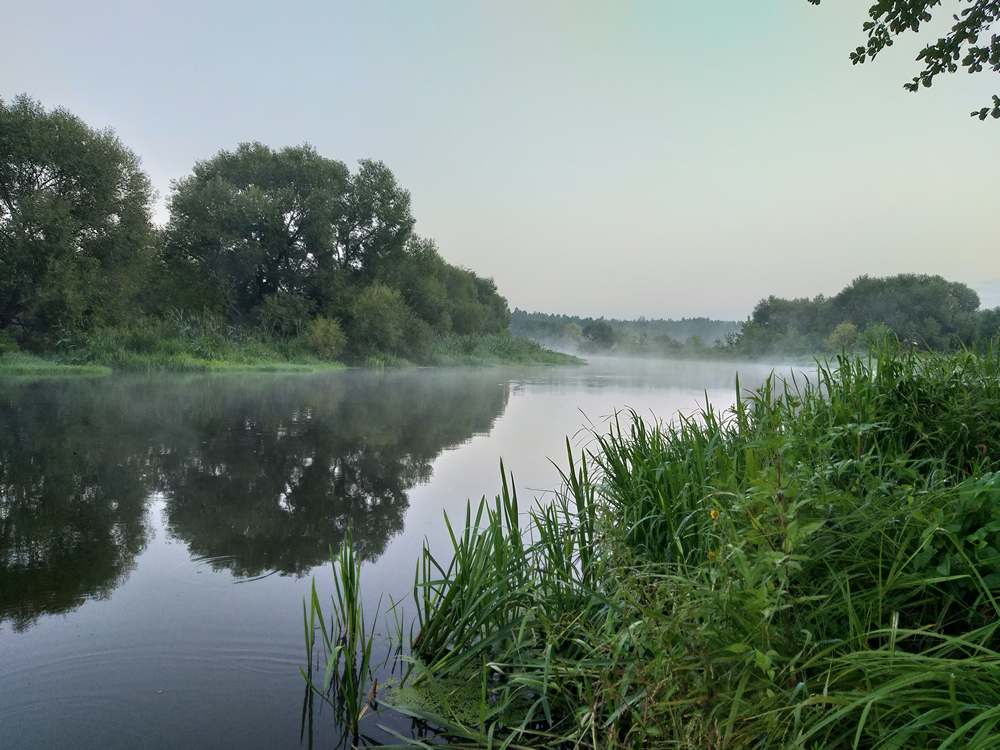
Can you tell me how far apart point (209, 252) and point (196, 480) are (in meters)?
32.5

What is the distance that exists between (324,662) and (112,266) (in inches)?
1067

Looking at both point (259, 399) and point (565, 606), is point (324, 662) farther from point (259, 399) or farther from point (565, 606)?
point (259, 399)

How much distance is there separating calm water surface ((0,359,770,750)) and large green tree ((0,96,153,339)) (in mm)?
13642

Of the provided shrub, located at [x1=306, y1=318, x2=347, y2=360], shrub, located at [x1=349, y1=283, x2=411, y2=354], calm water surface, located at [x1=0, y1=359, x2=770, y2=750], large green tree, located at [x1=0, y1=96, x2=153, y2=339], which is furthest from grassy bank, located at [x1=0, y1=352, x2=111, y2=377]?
shrub, located at [x1=349, y1=283, x2=411, y2=354]

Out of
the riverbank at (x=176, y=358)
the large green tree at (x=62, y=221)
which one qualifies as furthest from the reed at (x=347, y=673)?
the large green tree at (x=62, y=221)

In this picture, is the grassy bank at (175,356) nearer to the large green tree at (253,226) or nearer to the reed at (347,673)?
the large green tree at (253,226)

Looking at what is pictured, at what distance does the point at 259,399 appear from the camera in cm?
1558

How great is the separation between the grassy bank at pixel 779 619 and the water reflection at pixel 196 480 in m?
1.93

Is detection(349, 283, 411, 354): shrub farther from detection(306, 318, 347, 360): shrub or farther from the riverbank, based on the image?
detection(306, 318, 347, 360): shrub

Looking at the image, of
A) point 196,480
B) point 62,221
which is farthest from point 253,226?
point 196,480

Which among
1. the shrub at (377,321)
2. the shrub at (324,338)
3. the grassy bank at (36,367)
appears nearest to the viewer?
the grassy bank at (36,367)

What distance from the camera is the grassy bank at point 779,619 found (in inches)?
70.0

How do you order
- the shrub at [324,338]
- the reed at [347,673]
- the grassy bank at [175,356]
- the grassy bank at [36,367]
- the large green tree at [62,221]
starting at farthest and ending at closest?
the shrub at [324,338], the large green tree at [62,221], the grassy bank at [175,356], the grassy bank at [36,367], the reed at [347,673]

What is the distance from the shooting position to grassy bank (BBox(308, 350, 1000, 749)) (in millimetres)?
1777
